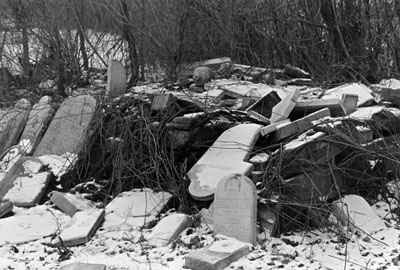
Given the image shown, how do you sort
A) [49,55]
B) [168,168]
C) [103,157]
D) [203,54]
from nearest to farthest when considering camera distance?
[168,168]
[103,157]
[203,54]
[49,55]

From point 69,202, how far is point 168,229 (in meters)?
1.32

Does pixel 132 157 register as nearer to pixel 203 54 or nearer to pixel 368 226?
pixel 368 226

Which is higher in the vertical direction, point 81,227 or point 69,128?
point 69,128

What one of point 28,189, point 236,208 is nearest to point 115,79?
point 28,189

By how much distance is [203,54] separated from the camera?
31.2 feet

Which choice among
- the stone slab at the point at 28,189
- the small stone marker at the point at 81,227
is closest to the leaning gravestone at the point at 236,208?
the small stone marker at the point at 81,227

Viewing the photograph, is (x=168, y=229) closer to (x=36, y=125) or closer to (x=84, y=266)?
(x=84, y=266)

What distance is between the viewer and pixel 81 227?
4598 millimetres

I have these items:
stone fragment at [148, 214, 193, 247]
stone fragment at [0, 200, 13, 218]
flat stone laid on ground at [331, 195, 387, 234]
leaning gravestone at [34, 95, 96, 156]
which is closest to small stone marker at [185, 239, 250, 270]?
stone fragment at [148, 214, 193, 247]

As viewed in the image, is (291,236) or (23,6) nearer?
(291,236)

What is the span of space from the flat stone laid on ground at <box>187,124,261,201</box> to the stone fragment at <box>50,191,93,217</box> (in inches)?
46.7

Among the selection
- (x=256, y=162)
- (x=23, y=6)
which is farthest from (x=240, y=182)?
(x=23, y=6)

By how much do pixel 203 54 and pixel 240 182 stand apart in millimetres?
5599

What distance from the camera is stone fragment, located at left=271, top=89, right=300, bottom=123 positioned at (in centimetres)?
530
